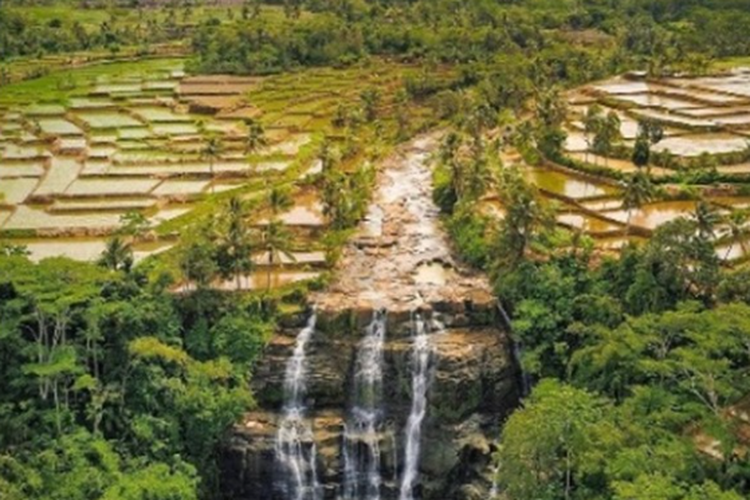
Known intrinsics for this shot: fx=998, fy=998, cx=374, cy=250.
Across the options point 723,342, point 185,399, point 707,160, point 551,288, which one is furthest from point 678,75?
point 185,399

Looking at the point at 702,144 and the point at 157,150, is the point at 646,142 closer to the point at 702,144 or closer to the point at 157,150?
the point at 702,144

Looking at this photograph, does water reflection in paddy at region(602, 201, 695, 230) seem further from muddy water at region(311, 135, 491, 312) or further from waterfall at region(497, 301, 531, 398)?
waterfall at region(497, 301, 531, 398)

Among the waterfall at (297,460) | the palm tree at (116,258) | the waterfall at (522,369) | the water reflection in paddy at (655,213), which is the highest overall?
the palm tree at (116,258)

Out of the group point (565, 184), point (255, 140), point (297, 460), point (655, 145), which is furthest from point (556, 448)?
point (255, 140)

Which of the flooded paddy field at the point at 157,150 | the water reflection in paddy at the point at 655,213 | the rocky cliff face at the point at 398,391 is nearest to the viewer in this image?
the rocky cliff face at the point at 398,391

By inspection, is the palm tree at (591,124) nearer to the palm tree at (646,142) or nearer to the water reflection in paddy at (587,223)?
the palm tree at (646,142)

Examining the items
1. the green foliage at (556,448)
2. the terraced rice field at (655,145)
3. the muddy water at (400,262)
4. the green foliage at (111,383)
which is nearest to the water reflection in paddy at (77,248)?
the green foliage at (111,383)
